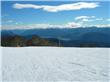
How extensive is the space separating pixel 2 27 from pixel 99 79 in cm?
445

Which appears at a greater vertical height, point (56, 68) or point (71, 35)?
point (71, 35)

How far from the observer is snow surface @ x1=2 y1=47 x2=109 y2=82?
3980 mm

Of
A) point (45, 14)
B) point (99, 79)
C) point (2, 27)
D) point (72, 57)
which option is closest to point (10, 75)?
point (99, 79)

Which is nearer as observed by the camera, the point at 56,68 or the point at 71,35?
the point at 56,68

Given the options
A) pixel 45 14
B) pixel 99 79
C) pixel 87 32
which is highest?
pixel 45 14

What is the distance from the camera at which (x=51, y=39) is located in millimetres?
7891

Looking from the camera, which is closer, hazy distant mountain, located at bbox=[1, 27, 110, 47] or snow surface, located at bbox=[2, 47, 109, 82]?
snow surface, located at bbox=[2, 47, 109, 82]

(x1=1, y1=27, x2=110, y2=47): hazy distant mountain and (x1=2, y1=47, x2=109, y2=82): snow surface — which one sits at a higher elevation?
(x1=1, y1=27, x2=110, y2=47): hazy distant mountain

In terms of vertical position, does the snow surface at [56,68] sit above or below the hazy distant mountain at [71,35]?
below

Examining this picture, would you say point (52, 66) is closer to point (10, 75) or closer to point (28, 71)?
point (28, 71)

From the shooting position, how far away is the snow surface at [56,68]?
398cm

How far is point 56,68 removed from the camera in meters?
4.64

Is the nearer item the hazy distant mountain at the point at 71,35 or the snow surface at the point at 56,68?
the snow surface at the point at 56,68

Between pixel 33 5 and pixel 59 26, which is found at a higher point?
pixel 33 5
